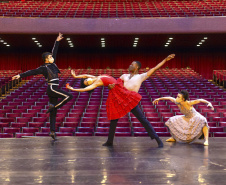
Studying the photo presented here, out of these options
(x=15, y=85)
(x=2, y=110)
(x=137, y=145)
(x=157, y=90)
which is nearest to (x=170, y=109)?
(x=157, y=90)

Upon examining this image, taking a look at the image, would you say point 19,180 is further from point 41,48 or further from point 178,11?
point 41,48

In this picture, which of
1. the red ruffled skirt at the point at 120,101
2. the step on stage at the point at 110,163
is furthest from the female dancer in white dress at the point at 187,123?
the red ruffled skirt at the point at 120,101

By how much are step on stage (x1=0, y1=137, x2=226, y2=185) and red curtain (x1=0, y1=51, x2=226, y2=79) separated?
9.08 meters

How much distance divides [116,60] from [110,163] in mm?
9996

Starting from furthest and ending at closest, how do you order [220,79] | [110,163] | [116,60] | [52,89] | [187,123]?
[116,60], [220,79], [187,123], [52,89], [110,163]

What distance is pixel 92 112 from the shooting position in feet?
17.9

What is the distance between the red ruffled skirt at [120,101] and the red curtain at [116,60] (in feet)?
29.8

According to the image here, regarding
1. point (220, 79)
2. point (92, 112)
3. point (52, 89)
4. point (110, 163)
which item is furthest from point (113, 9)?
point (110, 163)

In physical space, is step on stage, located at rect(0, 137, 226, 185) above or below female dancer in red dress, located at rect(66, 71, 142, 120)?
below

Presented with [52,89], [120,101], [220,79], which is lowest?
[120,101]

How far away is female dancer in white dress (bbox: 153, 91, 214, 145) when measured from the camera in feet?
10.1

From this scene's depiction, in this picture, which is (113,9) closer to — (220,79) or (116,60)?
(116,60)

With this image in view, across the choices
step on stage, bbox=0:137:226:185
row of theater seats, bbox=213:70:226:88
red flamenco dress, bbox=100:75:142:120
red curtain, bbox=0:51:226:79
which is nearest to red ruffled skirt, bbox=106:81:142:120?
red flamenco dress, bbox=100:75:142:120

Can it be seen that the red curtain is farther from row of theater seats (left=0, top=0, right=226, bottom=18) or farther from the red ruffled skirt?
the red ruffled skirt
